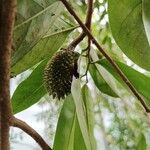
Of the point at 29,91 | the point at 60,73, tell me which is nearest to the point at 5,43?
the point at 60,73

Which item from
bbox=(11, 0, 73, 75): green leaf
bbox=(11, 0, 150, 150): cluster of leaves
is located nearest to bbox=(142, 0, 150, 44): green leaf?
bbox=(11, 0, 150, 150): cluster of leaves

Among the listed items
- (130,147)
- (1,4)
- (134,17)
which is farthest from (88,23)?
(130,147)

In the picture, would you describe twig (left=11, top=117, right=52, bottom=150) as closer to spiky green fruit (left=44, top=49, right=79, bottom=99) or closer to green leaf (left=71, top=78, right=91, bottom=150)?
green leaf (left=71, top=78, right=91, bottom=150)

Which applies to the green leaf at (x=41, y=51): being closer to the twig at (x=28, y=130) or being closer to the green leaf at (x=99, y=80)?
the green leaf at (x=99, y=80)

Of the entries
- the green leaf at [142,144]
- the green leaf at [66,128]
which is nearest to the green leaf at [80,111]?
the green leaf at [66,128]

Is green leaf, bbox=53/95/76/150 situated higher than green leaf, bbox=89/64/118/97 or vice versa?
green leaf, bbox=89/64/118/97

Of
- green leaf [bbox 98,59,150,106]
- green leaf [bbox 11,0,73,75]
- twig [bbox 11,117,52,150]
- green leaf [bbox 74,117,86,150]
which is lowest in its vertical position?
twig [bbox 11,117,52,150]
